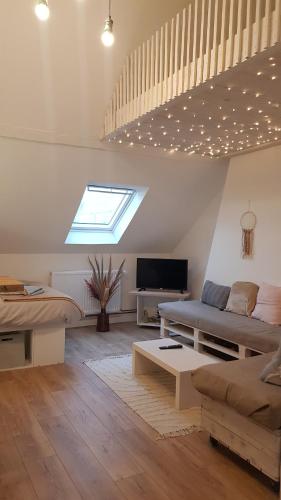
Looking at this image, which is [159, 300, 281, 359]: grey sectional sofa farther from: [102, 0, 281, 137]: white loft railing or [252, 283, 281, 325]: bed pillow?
[102, 0, 281, 137]: white loft railing

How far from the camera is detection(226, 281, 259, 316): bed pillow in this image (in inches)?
166

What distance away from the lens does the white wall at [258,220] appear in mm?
4254

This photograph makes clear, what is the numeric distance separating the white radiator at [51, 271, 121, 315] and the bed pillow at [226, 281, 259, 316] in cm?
190

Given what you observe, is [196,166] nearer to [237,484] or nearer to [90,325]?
[90,325]

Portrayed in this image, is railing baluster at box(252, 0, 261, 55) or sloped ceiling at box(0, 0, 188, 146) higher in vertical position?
sloped ceiling at box(0, 0, 188, 146)

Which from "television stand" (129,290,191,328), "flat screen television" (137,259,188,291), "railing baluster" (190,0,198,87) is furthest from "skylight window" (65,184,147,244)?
"railing baluster" (190,0,198,87)

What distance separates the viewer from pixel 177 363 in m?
3.14

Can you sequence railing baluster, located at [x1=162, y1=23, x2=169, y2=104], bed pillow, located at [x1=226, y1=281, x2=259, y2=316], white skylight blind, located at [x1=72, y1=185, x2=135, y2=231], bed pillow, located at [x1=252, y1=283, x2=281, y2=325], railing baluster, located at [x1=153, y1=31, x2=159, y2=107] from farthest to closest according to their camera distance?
white skylight blind, located at [x1=72, y1=185, x2=135, y2=231] → bed pillow, located at [x1=226, y1=281, x2=259, y2=316] → bed pillow, located at [x1=252, y1=283, x2=281, y2=325] → railing baluster, located at [x1=153, y1=31, x2=159, y2=107] → railing baluster, located at [x1=162, y1=23, x2=169, y2=104]

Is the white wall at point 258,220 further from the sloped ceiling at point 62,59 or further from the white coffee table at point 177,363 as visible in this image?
the sloped ceiling at point 62,59

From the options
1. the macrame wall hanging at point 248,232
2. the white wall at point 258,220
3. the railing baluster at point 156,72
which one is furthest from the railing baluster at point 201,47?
the macrame wall hanging at point 248,232

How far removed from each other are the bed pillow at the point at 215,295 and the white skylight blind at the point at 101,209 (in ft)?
5.24

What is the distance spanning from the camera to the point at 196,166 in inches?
190

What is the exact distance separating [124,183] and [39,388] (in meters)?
2.50

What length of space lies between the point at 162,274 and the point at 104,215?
1.19m
